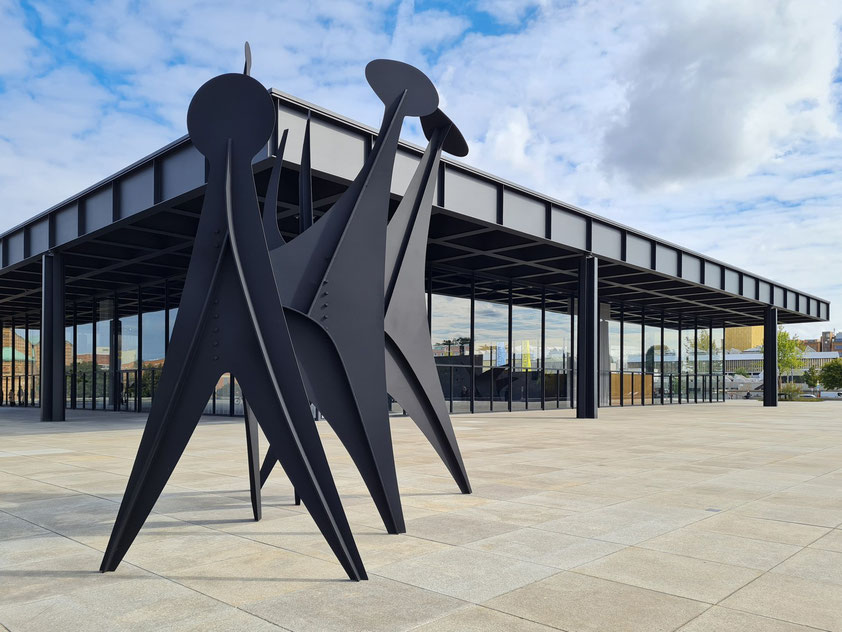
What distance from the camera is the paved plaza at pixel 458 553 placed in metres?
4.06

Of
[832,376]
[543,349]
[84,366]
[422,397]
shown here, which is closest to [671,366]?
[543,349]

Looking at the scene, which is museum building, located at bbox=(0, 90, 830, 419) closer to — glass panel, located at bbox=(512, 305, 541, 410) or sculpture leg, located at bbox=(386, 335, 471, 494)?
glass panel, located at bbox=(512, 305, 541, 410)

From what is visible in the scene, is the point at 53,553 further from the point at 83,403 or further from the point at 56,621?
the point at 83,403

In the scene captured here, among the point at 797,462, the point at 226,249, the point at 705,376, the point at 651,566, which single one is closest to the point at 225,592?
the point at 226,249

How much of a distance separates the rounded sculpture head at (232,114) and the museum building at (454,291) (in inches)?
298

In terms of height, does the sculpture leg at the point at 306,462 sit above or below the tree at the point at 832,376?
above

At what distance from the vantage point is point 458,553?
17.9 ft

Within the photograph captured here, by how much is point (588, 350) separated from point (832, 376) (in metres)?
72.9

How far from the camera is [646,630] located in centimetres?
382

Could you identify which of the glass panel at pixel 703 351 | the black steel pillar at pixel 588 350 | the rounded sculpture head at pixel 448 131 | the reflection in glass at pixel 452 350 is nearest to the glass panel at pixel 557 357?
the reflection in glass at pixel 452 350

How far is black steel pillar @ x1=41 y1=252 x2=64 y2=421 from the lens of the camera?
2194cm

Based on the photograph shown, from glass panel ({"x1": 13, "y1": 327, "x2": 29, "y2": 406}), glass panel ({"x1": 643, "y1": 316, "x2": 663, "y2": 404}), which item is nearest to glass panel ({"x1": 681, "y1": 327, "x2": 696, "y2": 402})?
glass panel ({"x1": 643, "y1": 316, "x2": 663, "y2": 404})

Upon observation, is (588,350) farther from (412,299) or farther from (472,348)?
(412,299)

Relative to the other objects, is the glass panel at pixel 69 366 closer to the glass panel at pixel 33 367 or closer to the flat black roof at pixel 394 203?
the flat black roof at pixel 394 203
